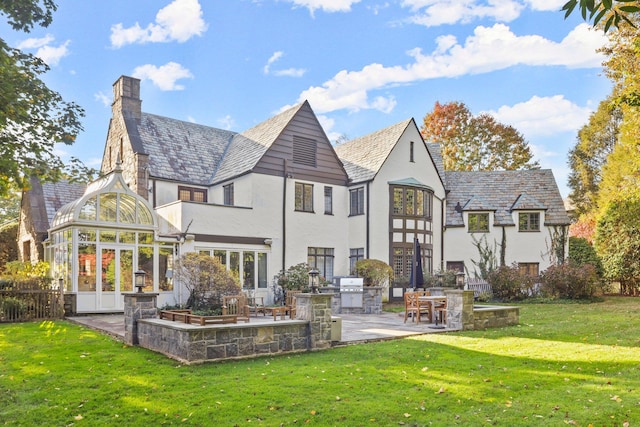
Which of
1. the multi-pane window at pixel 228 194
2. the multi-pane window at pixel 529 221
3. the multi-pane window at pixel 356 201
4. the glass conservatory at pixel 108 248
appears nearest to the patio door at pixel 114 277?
the glass conservatory at pixel 108 248

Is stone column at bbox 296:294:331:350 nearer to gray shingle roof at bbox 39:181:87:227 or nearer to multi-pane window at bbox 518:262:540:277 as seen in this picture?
gray shingle roof at bbox 39:181:87:227

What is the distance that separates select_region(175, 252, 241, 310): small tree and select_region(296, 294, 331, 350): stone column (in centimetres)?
562

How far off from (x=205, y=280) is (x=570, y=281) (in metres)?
16.9

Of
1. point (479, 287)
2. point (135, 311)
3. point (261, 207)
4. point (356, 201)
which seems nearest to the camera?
point (135, 311)

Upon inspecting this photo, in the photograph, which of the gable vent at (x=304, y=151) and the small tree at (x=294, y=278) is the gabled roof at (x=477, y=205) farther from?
the small tree at (x=294, y=278)

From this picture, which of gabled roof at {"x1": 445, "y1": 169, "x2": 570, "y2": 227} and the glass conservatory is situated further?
gabled roof at {"x1": 445, "y1": 169, "x2": 570, "y2": 227}

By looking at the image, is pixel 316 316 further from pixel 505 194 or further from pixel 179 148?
pixel 505 194

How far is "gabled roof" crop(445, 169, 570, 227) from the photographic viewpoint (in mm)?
27422

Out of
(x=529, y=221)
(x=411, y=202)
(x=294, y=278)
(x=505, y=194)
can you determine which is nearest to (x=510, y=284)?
(x=529, y=221)

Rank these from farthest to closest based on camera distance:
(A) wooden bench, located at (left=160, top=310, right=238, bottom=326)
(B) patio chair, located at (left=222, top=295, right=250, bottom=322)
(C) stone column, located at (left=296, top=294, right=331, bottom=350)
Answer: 1. (B) patio chair, located at (left=222, top=295, right=250, bottom=322)
2. (C) stone column, located at (left=296, top=294, right=331, bottom=350)
3. (A) wooden bench, located at (left=160, top=310, right=238, bottom=326)

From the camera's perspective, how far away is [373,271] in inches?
859

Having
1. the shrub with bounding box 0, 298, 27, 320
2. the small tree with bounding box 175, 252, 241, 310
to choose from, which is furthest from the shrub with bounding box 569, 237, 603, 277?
the shrub with bounding box 0, 298, 27, 320

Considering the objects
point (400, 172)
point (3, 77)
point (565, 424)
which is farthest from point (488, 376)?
point (400, 172)

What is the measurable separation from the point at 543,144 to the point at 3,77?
39.3 meters
